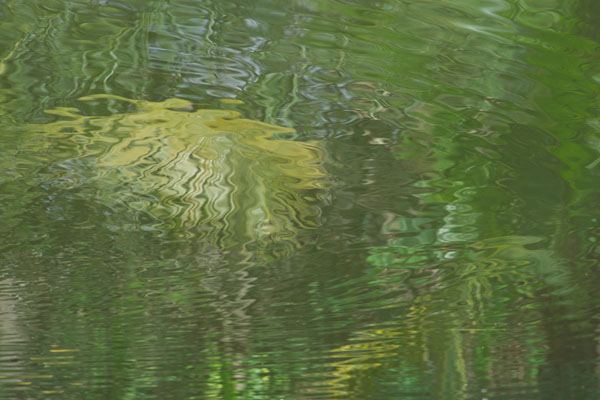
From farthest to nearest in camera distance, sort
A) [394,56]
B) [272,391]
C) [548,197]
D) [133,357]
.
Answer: [272,391] → [133,357] → [548,197] → [394,56]

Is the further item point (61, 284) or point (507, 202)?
point (61, 284)

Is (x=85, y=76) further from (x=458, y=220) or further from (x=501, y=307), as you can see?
(x=501, y=307)

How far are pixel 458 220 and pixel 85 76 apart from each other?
0.32 m

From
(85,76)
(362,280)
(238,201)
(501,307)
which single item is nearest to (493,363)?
(501,307)

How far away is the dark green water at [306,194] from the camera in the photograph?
338mm

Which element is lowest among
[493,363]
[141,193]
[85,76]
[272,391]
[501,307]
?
[272,391]

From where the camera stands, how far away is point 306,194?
47 cm

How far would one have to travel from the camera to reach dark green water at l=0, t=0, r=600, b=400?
34 centimetres

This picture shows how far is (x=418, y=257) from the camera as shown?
547 millimetres

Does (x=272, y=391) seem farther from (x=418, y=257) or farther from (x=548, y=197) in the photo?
(x=548, y=197)

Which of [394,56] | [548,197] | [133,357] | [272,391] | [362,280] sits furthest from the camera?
[272,391]

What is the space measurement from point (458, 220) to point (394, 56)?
7.9 inches

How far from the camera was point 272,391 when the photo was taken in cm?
87

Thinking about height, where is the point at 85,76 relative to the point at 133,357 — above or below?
above
